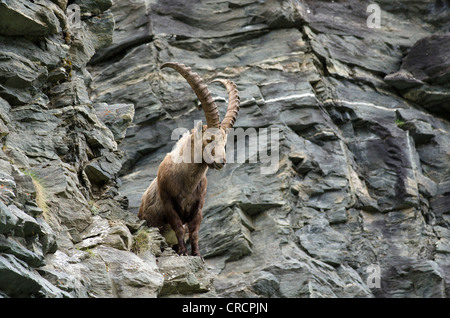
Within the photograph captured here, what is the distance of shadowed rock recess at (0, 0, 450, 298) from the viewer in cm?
996

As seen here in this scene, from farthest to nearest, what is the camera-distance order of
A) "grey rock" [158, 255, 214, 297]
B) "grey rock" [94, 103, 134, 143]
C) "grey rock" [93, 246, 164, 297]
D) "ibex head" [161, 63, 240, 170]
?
"grey rock" [94, 103, 134, 143], "ibex head" [161, 63, 240, 170], "grey rock" [158, 255, 214, 297], "grey rock" [93, 246, 164, 297]

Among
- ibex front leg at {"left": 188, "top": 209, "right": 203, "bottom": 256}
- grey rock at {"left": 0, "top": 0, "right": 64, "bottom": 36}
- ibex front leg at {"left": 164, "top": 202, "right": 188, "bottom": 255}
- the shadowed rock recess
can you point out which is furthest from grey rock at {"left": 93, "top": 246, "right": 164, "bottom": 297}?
grey rock at {"left": 0, "top": 0, "right": 64, "bottom": 36}

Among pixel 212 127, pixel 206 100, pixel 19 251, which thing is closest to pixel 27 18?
pixel 206 100

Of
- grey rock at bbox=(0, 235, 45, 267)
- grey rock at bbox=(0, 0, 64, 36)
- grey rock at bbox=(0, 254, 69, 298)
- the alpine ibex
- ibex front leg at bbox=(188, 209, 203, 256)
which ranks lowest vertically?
grey rock at bbox=(0, 254, 69, 298)

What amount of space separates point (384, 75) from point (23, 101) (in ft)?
42.3

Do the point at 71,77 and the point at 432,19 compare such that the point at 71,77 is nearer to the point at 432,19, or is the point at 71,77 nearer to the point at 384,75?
the point at 384,75

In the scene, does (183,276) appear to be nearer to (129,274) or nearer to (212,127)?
(129,274)

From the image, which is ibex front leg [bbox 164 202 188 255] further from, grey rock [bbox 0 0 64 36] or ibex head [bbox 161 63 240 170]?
grey rock [bbox 0 0 64 36]

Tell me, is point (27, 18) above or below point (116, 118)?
above

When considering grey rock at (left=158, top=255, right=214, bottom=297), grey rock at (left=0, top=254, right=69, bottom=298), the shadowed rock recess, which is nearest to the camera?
grey rock at (left=0, top=254, right=69, bottom=298)

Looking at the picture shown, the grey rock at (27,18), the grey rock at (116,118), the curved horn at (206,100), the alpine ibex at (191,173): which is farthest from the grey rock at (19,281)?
the curved horn at (206,100)

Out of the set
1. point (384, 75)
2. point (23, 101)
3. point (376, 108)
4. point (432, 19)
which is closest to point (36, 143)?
point (23, 101)

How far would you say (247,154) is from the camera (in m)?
17.6

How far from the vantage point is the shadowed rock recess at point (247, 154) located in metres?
9.96
